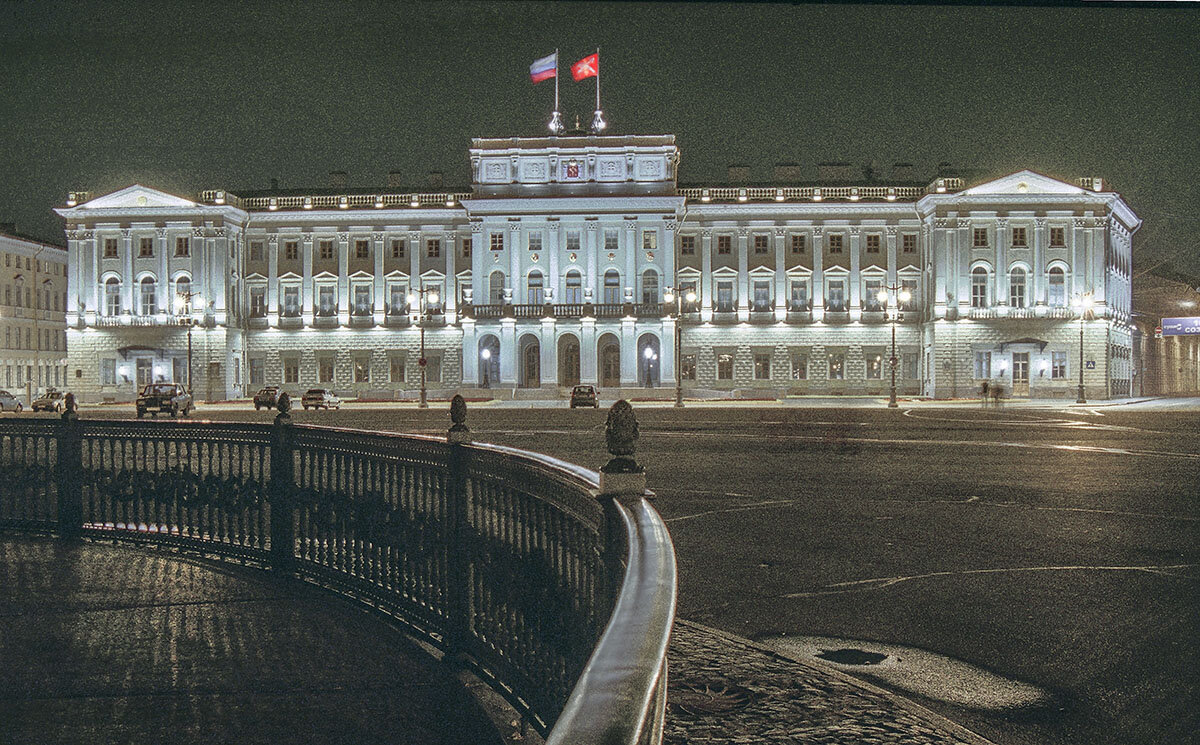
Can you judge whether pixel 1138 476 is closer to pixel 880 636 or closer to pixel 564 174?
pixel 880 636

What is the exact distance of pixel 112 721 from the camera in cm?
479

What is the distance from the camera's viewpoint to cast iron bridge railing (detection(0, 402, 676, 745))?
7.01 ft

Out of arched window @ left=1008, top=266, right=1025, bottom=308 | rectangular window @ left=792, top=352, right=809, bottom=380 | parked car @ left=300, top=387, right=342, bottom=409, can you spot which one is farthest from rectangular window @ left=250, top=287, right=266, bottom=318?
arched window @ left=1008, top=266, right=1025, bottom=308

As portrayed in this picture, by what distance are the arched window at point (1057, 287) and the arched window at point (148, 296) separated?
5839 cm

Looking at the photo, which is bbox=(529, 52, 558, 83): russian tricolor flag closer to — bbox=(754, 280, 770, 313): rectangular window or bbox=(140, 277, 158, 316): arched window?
bbox=(754, 280, 770, 313): rectangular window

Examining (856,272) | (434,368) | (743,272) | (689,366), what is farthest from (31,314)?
(856,272)

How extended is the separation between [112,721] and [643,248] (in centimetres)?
6607

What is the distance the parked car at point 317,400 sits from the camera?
49969mm

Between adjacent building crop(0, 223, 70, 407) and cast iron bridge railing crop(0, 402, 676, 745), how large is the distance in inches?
2791

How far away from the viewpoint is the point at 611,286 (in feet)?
230

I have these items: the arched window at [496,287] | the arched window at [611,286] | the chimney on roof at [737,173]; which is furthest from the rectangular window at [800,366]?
the arched window at [496,287]

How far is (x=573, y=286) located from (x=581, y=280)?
72cm

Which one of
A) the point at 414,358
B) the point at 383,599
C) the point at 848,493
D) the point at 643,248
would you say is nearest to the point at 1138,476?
the point at 848,493

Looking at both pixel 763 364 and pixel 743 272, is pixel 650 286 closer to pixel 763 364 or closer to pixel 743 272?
pixel 743 272
